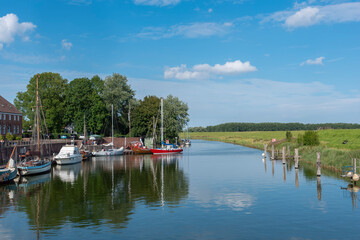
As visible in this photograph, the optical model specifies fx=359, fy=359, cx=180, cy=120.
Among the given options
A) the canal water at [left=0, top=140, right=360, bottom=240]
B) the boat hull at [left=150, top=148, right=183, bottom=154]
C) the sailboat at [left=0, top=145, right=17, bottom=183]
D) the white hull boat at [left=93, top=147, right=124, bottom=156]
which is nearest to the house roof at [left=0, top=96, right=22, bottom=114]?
the white hull boat at [left=93, top=147, right=124, bottom=156]

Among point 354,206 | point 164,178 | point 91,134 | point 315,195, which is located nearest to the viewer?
point 354,206

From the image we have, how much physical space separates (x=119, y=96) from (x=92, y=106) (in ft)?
34.1

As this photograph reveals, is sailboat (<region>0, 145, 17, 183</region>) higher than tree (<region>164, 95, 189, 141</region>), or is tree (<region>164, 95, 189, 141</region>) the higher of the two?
tree (<region>164, 95, 189, 141</region>)

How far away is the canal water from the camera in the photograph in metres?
23.8

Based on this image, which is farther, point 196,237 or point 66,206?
point 66,206

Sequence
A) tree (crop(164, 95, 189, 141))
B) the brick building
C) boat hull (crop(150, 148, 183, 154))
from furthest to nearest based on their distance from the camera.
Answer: tree (crop(164, 95, 189, 141))
boat hull (crop(150, 148, 183, 154))
the brick building

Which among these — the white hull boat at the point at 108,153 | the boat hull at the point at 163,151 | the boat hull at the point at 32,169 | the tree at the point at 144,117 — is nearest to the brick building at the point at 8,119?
the white hull boat at the point at 108,153

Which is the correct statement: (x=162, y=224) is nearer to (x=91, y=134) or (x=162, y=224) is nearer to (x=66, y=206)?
(x=66, y=206)

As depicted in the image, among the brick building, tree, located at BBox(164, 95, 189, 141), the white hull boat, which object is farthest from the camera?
tree, located at BBox(164, 95, 189, 141)

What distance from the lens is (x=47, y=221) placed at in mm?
26781

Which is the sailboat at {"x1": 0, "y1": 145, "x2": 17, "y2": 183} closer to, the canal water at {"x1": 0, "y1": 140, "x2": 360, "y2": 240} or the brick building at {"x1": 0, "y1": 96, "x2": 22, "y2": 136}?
the canal water at {"x1": 0, "y1": 140, "x2": 360, "y2": 240}

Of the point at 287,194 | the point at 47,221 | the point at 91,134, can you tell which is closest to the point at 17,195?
the point at 47,221

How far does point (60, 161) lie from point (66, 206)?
125 ft

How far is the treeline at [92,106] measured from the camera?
106438 mm
